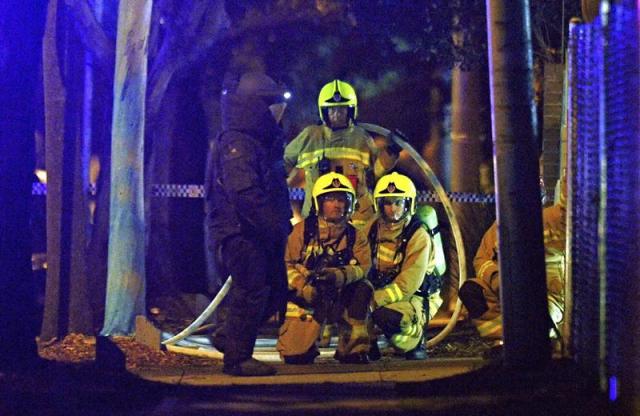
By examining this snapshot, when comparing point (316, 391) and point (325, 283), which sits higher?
point (325, 283)

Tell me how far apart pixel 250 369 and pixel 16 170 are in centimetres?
237

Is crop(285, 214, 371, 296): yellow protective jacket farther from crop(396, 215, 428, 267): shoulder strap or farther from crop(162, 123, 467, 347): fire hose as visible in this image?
crop(162, 123, 467, 347): fire hose

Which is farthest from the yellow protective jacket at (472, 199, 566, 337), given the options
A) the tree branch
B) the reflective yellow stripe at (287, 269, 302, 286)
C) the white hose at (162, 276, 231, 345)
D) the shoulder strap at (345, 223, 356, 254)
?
the tree branch

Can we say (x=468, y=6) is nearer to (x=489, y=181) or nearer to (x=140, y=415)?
(x=489, y=181)

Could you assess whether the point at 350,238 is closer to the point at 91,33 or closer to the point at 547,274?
the point at 547,274

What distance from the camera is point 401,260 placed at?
8.22 metres

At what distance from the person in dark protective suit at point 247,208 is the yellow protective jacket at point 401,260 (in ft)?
2.79

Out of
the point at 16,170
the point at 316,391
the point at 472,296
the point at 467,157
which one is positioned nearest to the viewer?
the point at 316,391

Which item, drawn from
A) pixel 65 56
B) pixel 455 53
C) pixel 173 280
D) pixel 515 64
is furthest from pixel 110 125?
pixel 515 64

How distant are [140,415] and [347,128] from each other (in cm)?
334

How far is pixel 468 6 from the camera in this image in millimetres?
9703

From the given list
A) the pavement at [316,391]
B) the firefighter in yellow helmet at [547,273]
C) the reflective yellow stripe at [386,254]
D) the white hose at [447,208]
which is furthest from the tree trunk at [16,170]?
the firefighter in yellow helmet at [547,273]

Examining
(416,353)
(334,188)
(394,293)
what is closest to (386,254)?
(394,293)

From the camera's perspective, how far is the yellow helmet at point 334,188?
8016 mm
